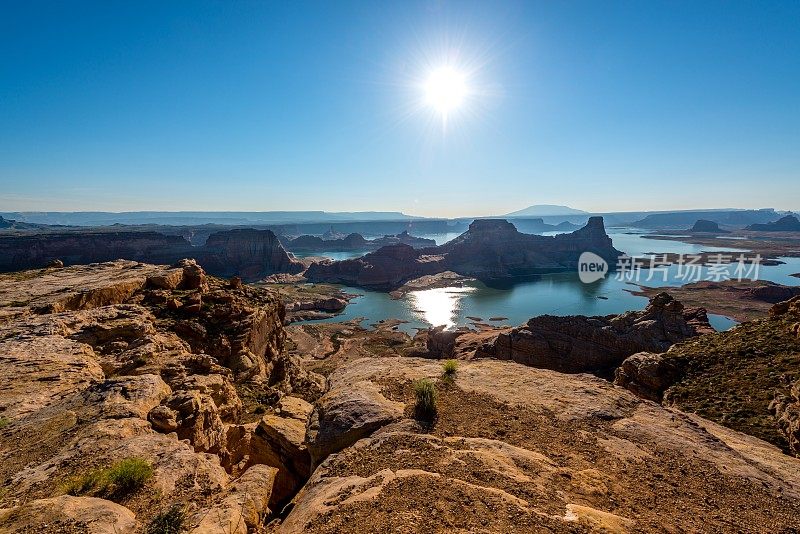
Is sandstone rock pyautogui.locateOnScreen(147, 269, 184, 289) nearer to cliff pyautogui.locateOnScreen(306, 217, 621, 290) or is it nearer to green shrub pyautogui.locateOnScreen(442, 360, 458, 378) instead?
green shrub pyautogui.locateOnScreen(442, 360, 458, 378)

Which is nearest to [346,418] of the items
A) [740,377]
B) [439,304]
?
[740,377]

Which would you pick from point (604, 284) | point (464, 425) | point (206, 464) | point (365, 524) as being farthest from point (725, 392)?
point (604, 284)

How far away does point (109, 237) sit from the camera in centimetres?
13125

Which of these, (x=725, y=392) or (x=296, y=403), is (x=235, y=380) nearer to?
(x=296, y=403)

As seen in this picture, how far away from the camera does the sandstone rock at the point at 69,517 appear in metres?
5.60

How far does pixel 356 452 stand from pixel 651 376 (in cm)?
1919

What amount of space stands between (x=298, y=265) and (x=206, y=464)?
5396 inches

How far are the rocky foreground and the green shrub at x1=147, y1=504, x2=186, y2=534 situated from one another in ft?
0.10

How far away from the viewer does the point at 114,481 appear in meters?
7.12

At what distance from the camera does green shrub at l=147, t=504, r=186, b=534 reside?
5746mm

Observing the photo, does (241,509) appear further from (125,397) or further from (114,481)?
(125,397)

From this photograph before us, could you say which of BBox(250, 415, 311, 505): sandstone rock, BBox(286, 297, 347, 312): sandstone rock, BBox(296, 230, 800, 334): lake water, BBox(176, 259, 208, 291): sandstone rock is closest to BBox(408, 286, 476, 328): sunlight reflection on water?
BBox(296, 230, 800, 334): lake water

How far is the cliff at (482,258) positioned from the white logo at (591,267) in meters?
3.39

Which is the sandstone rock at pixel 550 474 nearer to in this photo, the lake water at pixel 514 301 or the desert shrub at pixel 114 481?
the desert shrub at pixel 114 481
